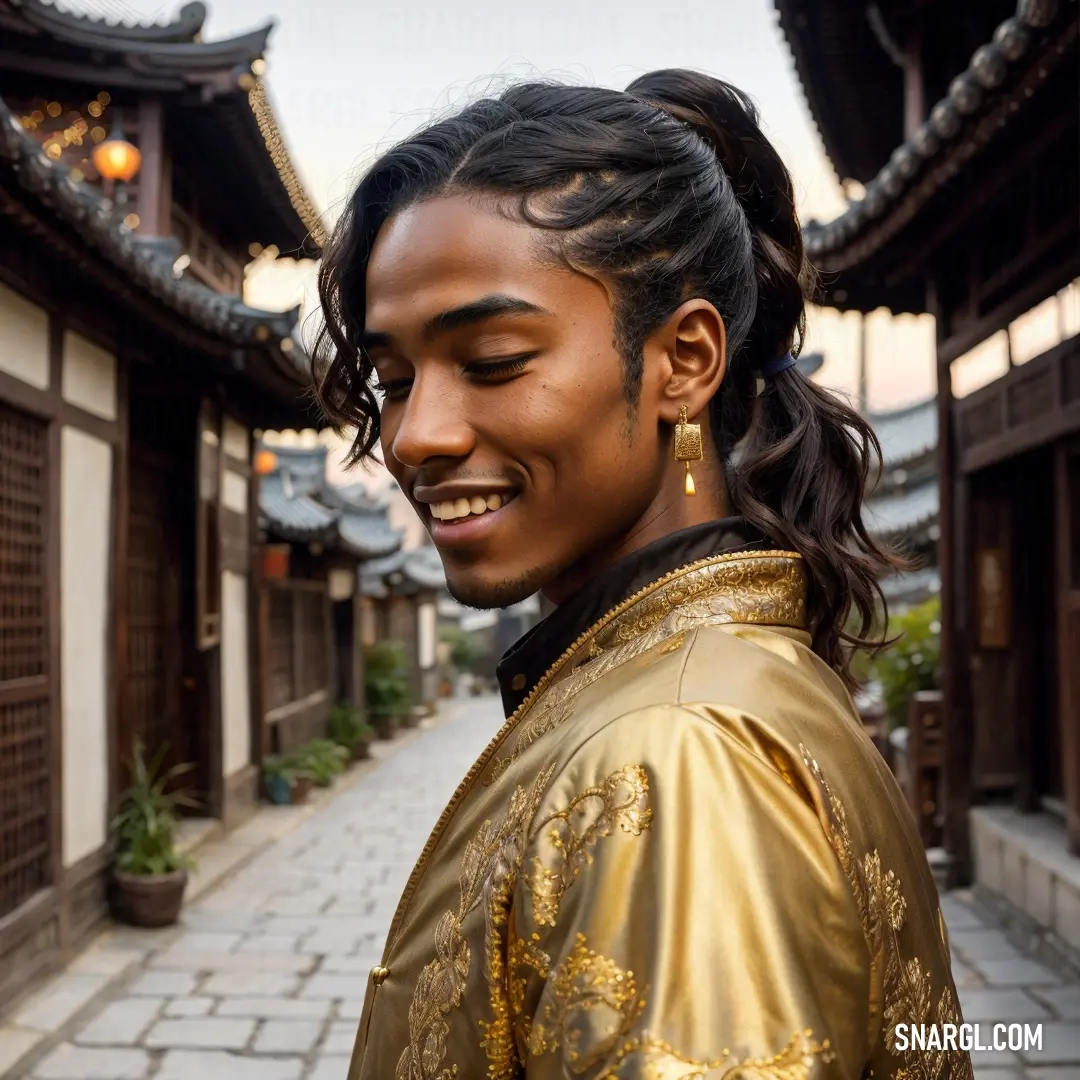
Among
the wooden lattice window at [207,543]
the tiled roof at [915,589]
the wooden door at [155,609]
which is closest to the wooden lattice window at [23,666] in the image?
the wooden door at [155,609]

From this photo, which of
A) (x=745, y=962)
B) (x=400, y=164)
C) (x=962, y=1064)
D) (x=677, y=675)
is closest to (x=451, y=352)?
(x=400, y=164)

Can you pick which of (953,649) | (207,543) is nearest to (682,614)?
(953,649)

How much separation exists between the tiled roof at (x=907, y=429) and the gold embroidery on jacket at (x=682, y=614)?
18980mm

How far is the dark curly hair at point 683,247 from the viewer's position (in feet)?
3.82

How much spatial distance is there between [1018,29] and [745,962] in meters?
3.96

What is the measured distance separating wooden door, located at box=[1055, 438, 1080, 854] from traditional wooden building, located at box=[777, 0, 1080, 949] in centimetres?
1

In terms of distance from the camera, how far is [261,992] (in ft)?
18.5

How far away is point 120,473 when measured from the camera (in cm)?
688

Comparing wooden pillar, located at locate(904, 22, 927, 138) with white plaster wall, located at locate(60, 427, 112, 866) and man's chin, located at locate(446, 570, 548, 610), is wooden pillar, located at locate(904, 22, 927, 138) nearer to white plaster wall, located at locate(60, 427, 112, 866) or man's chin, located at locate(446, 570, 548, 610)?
white plaster wall, located at locate(60, 427, 112, 866)

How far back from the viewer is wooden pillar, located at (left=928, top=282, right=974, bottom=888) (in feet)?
23.8

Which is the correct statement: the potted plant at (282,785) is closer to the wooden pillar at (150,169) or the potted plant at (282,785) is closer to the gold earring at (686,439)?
the wooden pillar at (150,169)

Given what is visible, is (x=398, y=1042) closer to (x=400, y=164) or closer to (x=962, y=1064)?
(x=962, y=1064)

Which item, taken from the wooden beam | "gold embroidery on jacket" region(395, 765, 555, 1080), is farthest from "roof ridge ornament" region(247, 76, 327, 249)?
the wooden beam

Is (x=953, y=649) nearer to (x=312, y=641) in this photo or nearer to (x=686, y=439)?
(x=686, y=439)
